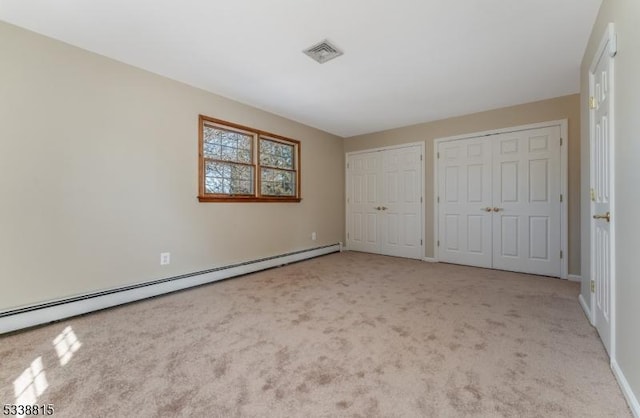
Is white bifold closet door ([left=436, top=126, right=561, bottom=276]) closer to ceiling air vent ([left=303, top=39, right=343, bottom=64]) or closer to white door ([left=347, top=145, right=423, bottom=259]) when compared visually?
white door ([left=347, top=145, right=423, bottom=259])

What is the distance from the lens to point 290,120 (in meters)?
4.52

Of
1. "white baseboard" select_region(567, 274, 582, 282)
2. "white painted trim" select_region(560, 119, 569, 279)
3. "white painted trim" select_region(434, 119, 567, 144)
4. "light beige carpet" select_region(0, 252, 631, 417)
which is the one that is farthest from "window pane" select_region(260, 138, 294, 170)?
"white baseboard" select_region(567, 274, 582, 282)

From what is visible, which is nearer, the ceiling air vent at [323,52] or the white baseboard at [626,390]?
the white baseboard at [626,390]

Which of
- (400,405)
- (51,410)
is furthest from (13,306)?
(400,405)

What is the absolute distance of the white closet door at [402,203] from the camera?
15.6 feet

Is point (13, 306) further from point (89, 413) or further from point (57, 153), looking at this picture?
point (89, 413)

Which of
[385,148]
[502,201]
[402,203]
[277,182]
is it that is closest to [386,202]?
[402,203]

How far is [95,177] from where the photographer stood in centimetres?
254

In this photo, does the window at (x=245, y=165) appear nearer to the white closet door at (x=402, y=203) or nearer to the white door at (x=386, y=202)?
the white door at (x=386, y=202)

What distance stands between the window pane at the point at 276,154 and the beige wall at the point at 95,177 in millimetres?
567

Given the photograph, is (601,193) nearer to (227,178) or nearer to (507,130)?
(507,130)

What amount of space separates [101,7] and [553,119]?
4.90 metres

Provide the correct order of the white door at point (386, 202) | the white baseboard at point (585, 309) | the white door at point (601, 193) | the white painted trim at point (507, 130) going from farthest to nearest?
1. the white door at point (386, 202)
2. the white painted trim at point (507, 130)
3. the white baseboard at point (585, 309)
4. the white door at point (601, 193)

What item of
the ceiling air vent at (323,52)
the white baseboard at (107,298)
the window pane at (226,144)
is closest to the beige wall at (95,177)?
the white baseboard at (107,298)
